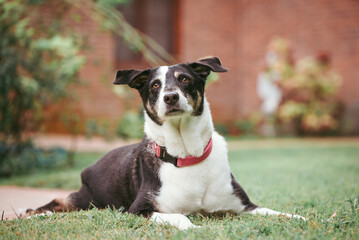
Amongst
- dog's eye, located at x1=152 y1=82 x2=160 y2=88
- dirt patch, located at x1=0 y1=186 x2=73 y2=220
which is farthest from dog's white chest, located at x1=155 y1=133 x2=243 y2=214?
dirt patch, located at x1=0 y1=186 x2=73 y2=220

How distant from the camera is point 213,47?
1441cm

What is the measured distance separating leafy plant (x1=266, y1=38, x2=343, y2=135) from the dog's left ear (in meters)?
9.40

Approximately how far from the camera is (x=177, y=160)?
3.32 m

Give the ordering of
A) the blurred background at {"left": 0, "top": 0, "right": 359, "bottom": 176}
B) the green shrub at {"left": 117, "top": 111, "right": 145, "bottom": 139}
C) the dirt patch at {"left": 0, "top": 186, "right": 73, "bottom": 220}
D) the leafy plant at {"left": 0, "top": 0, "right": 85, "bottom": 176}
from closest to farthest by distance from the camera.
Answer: the dirt patch at {"left": 0, "top": 186, "right": 73, "bottom": 220} → the leafy plant at {"left": 0, "top": 0, "right": 85, "bottom": 176} → the green shrub at {"left": 117, "top": 111, "right": 145, "bottom": 139} → the blurred background at {"left": 0, "top": 0, "right": 359, "bottom": 176}

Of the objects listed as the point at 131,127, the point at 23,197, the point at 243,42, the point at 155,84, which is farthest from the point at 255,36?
the point at 155,84

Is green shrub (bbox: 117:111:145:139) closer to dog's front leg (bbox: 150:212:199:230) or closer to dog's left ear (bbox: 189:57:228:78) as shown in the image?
dog's left ear (bbox: 189:57:228:78)

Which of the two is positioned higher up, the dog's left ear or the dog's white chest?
the dog's left ear

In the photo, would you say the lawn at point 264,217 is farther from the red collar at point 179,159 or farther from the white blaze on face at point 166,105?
the white blaze on face at point 166,105

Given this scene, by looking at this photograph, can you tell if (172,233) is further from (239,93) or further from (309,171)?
(239,93)

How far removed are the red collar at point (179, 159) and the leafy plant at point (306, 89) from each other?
31.7 feet

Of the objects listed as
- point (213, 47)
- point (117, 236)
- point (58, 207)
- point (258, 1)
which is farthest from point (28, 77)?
point (258, 1)

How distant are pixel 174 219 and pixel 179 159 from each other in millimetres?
506

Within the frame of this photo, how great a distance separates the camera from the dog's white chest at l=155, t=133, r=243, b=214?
10.5ft

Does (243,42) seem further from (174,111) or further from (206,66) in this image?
(174,111)
